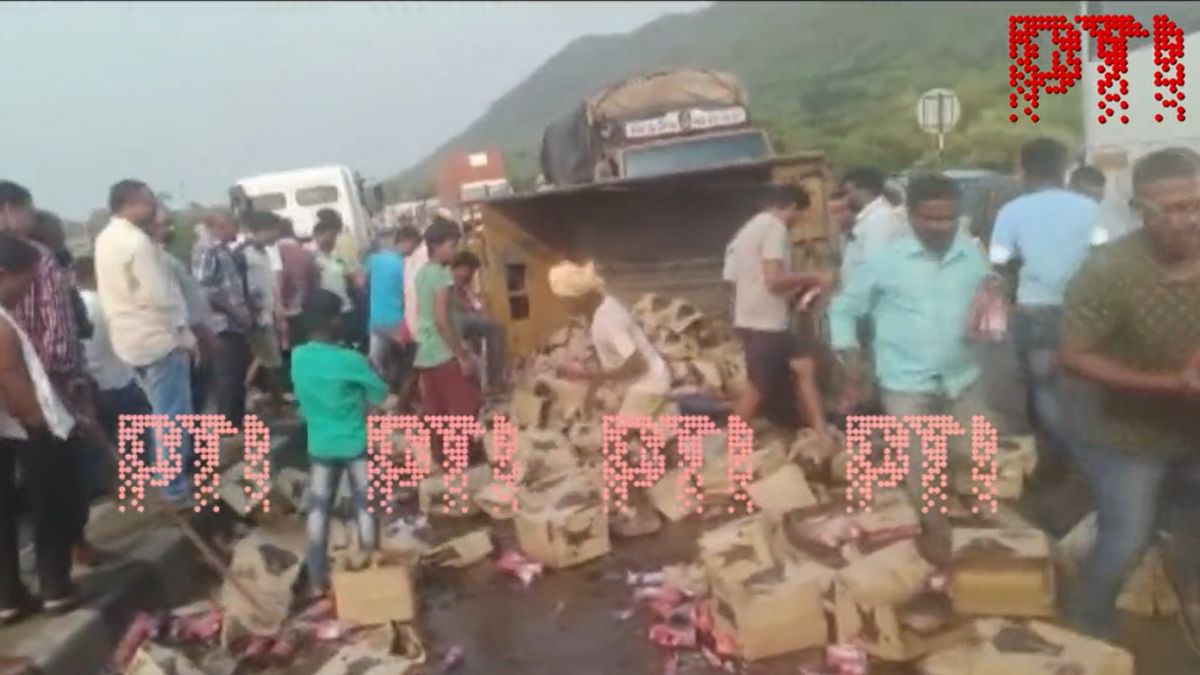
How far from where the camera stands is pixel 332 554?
4.65 m

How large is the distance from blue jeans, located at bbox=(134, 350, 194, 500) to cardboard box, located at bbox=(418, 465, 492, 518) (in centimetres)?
105

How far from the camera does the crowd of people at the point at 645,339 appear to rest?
311 centimetres

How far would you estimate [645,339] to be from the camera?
5.29m

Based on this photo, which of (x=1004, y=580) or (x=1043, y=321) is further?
(x=1043, y=321)

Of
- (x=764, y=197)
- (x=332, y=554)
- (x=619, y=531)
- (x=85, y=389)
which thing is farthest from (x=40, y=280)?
(x=764, y=197)

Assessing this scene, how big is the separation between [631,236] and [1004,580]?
3.51m

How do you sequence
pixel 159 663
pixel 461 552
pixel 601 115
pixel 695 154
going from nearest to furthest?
pixel 159 663, pixel 461 552, pixel 695 154, pixel 601 115

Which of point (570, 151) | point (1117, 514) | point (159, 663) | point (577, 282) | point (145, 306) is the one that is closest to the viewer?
point (1117, 514)

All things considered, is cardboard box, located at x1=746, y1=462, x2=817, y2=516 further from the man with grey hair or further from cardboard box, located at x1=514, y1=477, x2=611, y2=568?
the man with grey hair

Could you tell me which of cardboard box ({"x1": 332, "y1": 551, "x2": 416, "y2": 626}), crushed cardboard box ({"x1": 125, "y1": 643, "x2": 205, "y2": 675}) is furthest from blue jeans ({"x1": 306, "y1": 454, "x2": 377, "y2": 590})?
crushed cardboard box ({"x1": 125, "y1": 643, "x2": 205, "y2": 675})

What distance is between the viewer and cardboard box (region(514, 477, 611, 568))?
185 inches

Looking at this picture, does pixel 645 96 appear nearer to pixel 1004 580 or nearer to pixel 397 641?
pixel 397 641

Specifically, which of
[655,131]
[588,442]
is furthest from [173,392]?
[655,131]

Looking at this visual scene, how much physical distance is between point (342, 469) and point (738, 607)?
168cm
